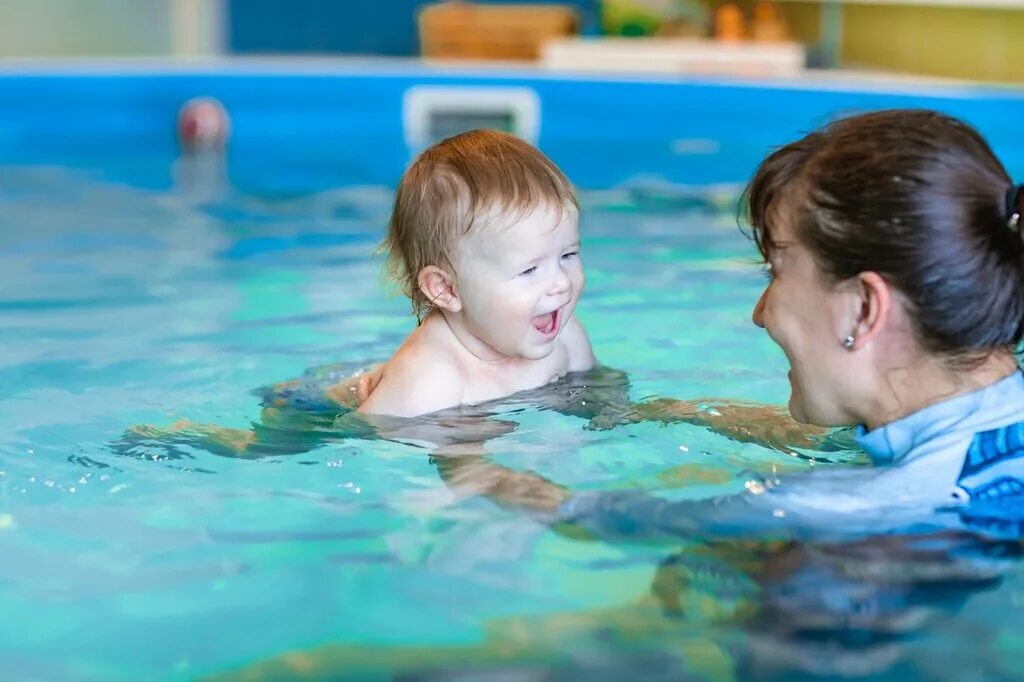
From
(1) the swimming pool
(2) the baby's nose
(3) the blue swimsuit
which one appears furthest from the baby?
(3) the blue swimsuit

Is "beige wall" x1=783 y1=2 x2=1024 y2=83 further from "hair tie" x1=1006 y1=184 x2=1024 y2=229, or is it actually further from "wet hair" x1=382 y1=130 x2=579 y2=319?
"hair tie" x1=1006 y1=184 x2=1024 y2=229

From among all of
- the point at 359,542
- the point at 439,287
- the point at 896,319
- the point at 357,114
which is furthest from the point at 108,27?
the point at 896,319

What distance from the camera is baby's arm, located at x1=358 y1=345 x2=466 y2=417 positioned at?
2.51 metres

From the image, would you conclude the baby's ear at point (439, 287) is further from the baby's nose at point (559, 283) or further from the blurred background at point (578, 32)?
the blurred background at point (578, 32)

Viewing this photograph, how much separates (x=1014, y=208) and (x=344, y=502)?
1.04 meters

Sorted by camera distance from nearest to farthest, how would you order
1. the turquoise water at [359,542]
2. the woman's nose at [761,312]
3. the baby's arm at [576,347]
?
the turquoise water at [359,542] < the woman's nose at [761,312] < the baby's arm at [576,347]

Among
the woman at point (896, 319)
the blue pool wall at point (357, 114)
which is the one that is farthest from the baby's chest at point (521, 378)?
the blue pool wall at point (357, 114)

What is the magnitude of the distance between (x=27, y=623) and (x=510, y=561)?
0.61 metres

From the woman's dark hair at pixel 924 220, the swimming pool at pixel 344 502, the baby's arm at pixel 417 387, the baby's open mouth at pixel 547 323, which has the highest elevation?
the woman's dark hair at pixel 924 220

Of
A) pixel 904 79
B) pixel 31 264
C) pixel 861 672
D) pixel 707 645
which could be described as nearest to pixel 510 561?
pixel 707 645

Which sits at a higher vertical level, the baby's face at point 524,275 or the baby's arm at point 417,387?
the baby's face at point 524,275

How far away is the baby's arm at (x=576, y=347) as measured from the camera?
2793 mm

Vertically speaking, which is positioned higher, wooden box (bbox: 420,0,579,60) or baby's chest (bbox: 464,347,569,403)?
wooden box (bbox: 420,0,579,60)

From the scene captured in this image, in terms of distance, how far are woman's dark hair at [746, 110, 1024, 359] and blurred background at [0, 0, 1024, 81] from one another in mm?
5044
